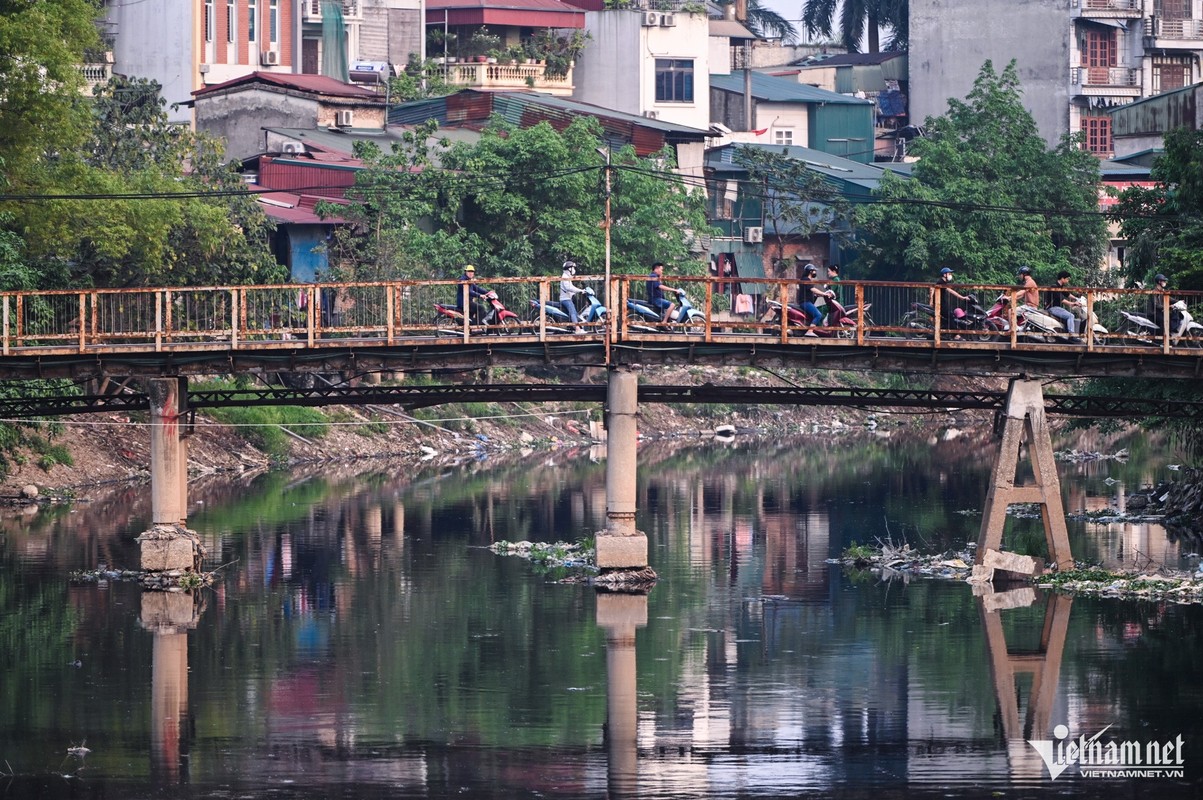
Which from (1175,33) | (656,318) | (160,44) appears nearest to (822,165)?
(1175,33)

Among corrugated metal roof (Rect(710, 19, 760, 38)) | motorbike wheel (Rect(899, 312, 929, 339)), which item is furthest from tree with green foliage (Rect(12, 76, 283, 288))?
corrugated metal roof (Rect(710, 19, 760, 38))

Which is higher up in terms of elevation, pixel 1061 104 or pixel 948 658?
pixel 1061 104

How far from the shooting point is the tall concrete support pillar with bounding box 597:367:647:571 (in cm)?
4444

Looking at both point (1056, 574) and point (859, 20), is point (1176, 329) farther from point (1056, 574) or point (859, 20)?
point (859, 20)

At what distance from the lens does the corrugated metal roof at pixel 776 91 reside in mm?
107875

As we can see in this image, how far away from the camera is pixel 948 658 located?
37.9 metres

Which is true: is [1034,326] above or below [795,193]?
below

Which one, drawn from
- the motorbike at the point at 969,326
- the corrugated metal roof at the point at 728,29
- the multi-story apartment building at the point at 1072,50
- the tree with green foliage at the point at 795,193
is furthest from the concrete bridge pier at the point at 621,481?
the corrugated metal roof at the point at 728,29

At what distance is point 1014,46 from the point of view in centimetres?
10506

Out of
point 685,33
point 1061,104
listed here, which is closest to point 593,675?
point 685,33

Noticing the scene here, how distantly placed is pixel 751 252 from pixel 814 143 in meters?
14.3

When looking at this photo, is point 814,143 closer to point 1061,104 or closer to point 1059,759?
point 1061,104

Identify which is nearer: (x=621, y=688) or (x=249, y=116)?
(x=621, y=688)

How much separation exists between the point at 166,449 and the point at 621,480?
A: 9860 mm
